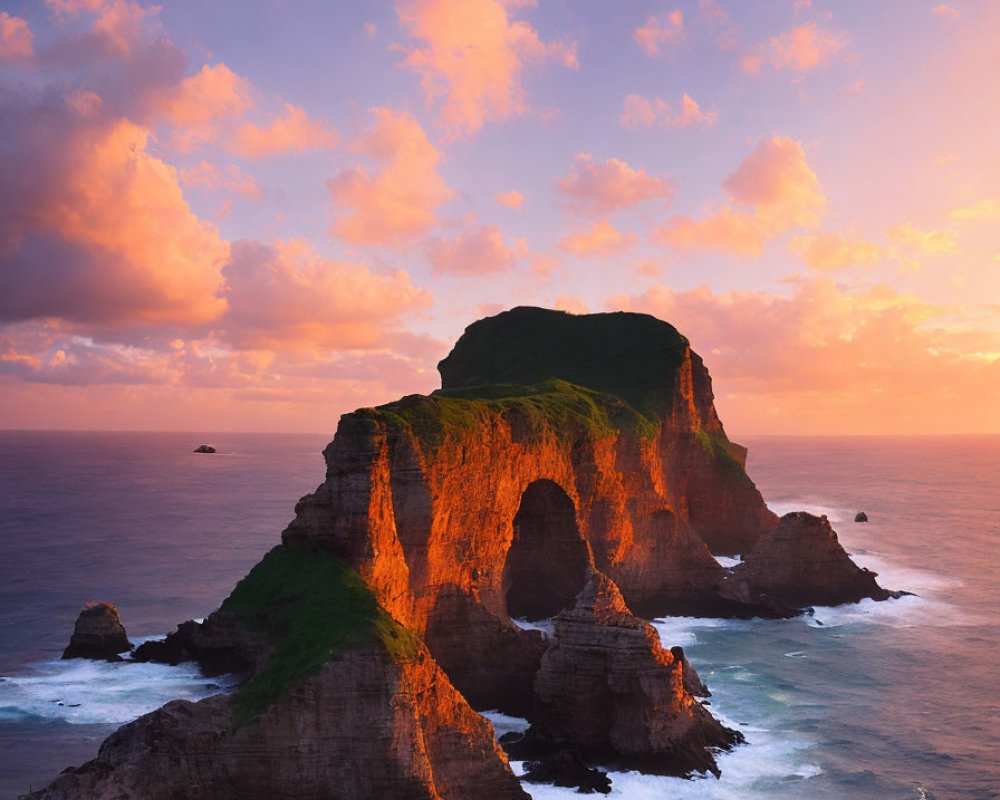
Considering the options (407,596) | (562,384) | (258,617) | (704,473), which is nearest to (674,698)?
(407,596)

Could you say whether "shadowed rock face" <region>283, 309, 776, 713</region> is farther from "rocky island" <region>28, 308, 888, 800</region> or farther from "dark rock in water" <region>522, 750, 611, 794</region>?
"dark rock in water" <region>522, 750, 611, 794</region>

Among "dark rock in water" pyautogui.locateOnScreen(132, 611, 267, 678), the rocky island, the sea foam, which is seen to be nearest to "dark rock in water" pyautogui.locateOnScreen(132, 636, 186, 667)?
"dark rock in water" pyautogui.locateOnScreen(132, 611, 267, 678)

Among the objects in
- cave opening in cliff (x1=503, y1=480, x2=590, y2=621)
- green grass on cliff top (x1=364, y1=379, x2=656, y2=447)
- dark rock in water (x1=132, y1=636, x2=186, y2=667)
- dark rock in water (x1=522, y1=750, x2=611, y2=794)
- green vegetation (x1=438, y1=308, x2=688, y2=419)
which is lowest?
dark rock in water (x1=522, y1=750, x2=611, y2=794)

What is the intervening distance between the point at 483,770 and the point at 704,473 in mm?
49927

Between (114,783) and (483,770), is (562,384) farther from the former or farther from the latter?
(114,783)

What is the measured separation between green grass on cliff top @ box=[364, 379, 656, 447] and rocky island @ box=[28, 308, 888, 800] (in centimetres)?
18

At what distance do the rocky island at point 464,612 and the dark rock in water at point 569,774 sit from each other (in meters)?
0.22

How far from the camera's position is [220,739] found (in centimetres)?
2634

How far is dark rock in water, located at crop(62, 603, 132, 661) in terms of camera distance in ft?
163

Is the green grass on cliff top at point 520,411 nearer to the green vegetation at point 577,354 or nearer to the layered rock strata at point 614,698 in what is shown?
the green vegetation at point 577,354

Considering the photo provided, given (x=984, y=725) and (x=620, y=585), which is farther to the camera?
(x=620, y=585)

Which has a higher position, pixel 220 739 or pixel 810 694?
pixel 220 739

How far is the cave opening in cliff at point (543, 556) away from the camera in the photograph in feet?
175

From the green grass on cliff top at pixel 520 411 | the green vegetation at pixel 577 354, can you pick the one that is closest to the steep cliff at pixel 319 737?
the green grass on cliff top at pixel 520 411
